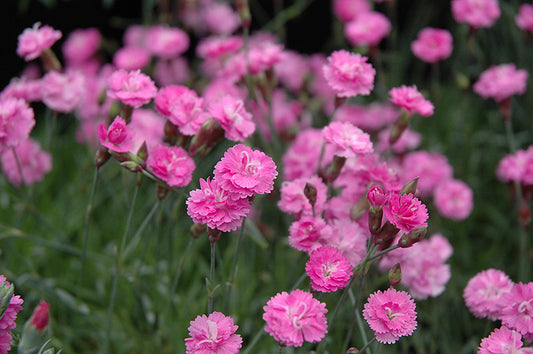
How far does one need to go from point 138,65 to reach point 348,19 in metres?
0.78

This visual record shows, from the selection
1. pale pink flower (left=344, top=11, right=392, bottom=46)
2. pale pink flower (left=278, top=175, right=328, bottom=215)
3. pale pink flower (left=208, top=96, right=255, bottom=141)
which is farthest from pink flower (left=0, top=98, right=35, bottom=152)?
pale pink flower (left=344, top=11, right=392, bottom=46)

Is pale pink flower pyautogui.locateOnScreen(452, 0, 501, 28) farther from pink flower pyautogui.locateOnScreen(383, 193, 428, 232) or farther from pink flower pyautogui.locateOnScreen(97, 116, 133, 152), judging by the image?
pink flower pyautogui.locateOnScreen(97, 116, 133, 152)

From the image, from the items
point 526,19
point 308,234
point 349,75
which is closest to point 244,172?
point 308,234

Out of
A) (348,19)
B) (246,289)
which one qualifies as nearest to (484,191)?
(348,19)

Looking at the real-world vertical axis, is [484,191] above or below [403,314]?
below

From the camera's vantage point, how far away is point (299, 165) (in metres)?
1.43

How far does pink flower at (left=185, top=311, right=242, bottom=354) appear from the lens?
89cm

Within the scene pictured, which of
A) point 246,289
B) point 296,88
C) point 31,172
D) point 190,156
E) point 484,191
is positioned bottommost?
point 484,191

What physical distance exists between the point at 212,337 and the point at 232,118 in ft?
1.47

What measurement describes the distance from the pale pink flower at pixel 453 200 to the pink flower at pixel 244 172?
0.84 m

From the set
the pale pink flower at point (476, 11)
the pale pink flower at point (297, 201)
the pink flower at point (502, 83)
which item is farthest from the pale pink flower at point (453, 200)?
the pale pink flower at point (297, 201)

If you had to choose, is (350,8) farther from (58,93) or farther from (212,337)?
(212,337)

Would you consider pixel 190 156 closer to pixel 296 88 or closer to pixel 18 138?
pixel 18 138

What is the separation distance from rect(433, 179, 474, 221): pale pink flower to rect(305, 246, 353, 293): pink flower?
751 mm
